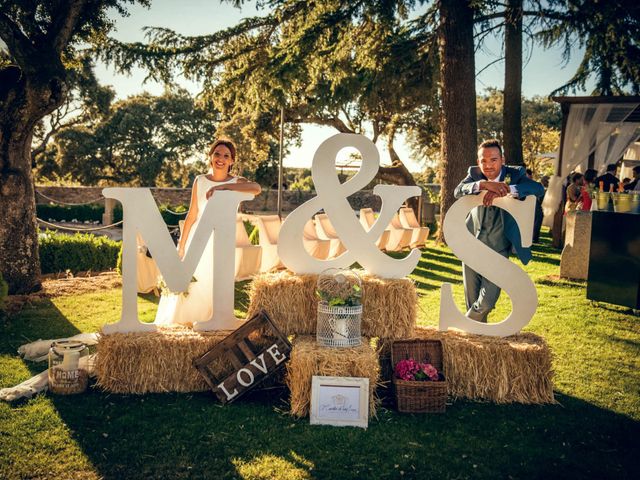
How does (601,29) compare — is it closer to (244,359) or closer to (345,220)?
(345,220)

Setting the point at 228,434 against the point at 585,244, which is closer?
the point at 228,434

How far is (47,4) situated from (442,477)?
8392mm

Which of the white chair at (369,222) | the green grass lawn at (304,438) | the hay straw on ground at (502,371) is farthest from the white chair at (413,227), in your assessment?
the hay straw on ground at (502,371)

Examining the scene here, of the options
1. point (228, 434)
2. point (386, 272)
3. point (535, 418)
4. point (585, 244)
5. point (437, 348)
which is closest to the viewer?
point (228, 434)

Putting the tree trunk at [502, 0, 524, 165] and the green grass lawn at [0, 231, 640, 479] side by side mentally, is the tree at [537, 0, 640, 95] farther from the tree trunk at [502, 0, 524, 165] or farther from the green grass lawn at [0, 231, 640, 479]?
the green grass lawn at [0, 231, 640, 479]

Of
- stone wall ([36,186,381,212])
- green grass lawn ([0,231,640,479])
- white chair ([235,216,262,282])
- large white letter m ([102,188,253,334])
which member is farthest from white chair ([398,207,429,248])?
stone wall ([36,186,381,212])

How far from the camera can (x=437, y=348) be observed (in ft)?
13.6

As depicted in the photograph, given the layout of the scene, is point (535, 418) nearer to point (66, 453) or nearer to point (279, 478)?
point (279, 478)

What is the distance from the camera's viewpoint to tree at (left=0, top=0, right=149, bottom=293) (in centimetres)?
736

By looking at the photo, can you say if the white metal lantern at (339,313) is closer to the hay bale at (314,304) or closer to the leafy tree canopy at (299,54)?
the hay bale at (314,304)

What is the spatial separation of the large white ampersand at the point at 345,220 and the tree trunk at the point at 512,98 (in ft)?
32.4

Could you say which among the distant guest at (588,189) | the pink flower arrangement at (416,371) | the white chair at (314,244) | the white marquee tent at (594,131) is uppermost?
the white marquee tent at (594,131)

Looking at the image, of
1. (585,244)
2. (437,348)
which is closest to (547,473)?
(437,348)

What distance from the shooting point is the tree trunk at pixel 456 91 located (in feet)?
35.3
